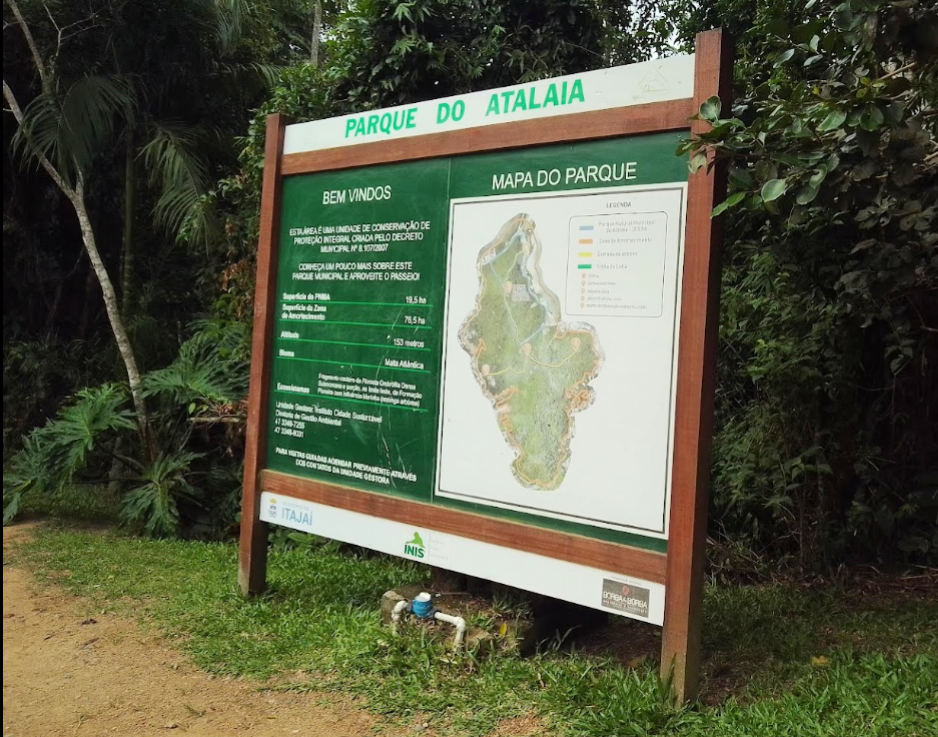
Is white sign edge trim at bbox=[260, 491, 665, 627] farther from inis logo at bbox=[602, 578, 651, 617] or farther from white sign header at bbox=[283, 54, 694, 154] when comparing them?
white sign header at bbox=[283, 54, 694, 154]

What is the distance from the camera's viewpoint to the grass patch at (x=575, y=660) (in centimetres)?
321

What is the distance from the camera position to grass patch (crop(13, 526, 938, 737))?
126 inches

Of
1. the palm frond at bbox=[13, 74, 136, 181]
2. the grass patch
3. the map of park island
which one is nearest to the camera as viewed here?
the grass patch

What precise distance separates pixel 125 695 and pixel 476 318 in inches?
89.4

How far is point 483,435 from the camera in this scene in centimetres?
390

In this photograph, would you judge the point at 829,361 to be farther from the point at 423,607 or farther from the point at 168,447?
the point at 168,447

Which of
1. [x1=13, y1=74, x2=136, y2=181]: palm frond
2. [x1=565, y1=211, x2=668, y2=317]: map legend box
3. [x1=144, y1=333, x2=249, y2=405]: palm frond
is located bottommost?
[x1=144, y1=333, x2=249, y2=405]: palm frond

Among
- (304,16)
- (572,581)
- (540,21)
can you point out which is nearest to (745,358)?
(572,581)

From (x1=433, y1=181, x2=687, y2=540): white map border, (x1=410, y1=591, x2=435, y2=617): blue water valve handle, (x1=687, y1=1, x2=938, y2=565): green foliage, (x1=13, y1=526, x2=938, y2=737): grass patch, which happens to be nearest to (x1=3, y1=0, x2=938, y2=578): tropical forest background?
(x1=687, y1=1, x2=938, y2=565): green foliage

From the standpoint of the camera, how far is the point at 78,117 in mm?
7250

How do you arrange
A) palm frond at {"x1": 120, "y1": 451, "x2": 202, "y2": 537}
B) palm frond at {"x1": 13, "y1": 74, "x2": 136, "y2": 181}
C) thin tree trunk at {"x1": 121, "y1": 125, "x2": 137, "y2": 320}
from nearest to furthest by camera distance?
1. palm frond at {"x1": 120, "y1": 451, "x2": 202, "y2": 537}
2. palm frond at {"x1": 13, "y1": 74, "x2": 136, "y2": 181}
3. thin tree trunk at {"x1": 121, "y1": 125, "x2": 137, "y2": 320}

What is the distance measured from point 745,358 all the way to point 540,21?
3013mm

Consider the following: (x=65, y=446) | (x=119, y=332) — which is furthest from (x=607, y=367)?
(x=119, y=332)

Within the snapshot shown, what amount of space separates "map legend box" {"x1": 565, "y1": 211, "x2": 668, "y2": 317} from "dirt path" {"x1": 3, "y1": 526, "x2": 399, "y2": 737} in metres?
1.85
